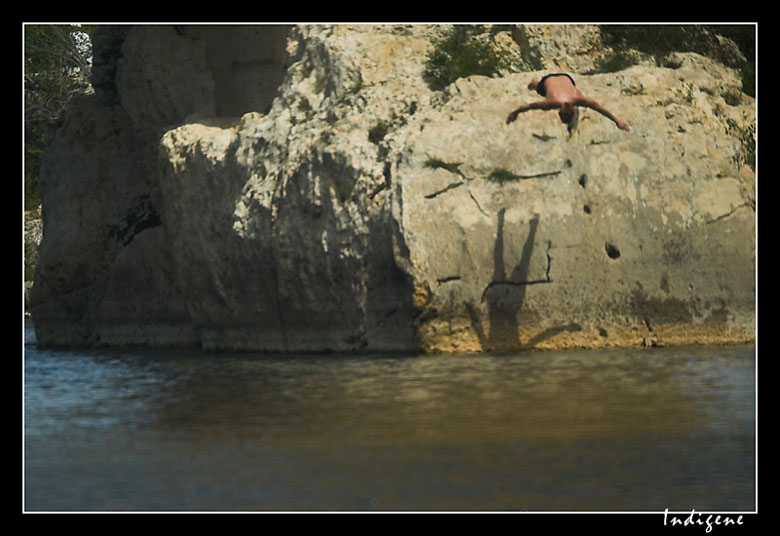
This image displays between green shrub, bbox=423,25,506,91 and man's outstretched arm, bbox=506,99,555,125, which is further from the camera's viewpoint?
green shrub, bbox=423,25,506,91

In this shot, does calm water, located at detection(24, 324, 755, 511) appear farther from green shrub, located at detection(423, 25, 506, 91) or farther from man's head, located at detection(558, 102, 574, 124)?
green shrub, located at detection(423, 25, 506, 91)

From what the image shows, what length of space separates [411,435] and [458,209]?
747 centimetres

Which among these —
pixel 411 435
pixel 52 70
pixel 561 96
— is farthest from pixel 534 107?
pixel 52 70

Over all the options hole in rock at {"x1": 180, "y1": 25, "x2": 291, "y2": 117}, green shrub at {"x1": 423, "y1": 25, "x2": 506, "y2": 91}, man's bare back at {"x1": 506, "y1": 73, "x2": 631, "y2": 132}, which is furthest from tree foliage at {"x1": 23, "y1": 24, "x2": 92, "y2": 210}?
man's bare back at {"x1": 506, "y1": 73, "x2": 631, "y2": 132}

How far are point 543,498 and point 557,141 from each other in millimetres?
10810

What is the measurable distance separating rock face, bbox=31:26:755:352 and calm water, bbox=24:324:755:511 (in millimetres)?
1019

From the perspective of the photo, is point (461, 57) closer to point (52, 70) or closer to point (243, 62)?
point (243, 62)

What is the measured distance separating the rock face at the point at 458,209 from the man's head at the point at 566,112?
0.48 feet

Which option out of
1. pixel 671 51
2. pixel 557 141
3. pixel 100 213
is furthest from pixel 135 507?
pixel 100 213

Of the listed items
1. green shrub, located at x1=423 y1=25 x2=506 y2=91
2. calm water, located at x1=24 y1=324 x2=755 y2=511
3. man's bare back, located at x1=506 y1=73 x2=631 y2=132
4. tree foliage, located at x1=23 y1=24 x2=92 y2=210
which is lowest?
calm water, located at x1=24 y1=324 x2=755 y2=511

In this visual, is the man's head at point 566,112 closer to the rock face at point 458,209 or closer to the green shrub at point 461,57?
the rock face at point 458,209

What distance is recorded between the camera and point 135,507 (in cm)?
841

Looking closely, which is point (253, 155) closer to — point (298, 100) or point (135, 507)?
point (298, 100)

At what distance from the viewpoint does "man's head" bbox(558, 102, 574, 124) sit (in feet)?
59.0
